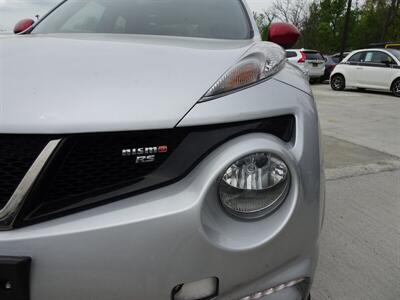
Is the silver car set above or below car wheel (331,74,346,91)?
above

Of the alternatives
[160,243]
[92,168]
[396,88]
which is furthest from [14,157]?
[396,88]

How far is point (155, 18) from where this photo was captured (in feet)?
7.64

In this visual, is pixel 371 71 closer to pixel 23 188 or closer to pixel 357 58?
pixel 357 58

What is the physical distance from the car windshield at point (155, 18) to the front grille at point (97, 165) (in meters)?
1.12

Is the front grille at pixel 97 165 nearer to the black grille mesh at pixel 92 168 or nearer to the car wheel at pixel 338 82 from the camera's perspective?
the black grille mesh at pixel 92 168

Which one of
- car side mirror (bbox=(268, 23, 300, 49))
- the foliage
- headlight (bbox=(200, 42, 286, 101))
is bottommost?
the foliage

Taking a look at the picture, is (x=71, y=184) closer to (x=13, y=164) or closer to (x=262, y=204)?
(x=13, y=164)

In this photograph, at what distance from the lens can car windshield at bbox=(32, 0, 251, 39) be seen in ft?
7.24

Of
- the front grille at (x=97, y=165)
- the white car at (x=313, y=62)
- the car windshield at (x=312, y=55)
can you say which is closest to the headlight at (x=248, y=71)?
the front grille at (x=97, y=165)

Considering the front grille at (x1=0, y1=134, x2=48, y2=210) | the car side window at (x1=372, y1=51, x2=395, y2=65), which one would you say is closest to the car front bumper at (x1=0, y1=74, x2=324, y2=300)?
the front grille at (x1=0, y1=134, x2=48, y2=210)

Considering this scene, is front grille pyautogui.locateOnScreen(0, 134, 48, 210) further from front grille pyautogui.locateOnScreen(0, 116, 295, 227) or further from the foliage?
the foliage

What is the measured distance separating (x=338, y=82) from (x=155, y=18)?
42.3ft

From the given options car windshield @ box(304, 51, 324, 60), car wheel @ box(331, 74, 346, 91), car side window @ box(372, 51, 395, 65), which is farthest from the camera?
car windshield @ box(304, 51, 324, 60)

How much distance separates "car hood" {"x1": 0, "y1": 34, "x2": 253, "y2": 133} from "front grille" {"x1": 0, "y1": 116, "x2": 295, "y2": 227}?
4 centimetres
